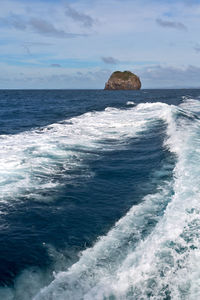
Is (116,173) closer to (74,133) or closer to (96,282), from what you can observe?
(96,282)

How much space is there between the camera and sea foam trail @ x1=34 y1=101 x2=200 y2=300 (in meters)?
5.43

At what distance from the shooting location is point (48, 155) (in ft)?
50.6

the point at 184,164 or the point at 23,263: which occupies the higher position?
the point at 184,164

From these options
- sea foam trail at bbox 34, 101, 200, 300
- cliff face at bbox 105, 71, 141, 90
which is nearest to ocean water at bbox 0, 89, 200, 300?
sea foam trail at bbox 34, 101, 200, 300

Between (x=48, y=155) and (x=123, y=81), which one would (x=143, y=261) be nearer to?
(x=48, y=155)

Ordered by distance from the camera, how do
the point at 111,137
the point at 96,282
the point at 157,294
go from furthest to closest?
1. the point at 111,137
2. the point at 96,282
3. the point at 157,294

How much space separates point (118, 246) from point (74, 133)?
16296 millimetres

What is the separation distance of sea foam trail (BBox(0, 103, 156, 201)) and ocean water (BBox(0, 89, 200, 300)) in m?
0.05

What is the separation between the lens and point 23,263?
6.79 m

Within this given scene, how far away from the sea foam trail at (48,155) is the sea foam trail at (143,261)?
373 cm

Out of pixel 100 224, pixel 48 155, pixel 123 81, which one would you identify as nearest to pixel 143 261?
pixel 100 224

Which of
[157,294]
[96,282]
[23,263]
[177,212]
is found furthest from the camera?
[177,212]

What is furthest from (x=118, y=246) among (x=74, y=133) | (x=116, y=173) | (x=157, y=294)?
(x=74, y=133)

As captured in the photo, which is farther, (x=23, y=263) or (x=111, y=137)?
(x=111, y=137)
